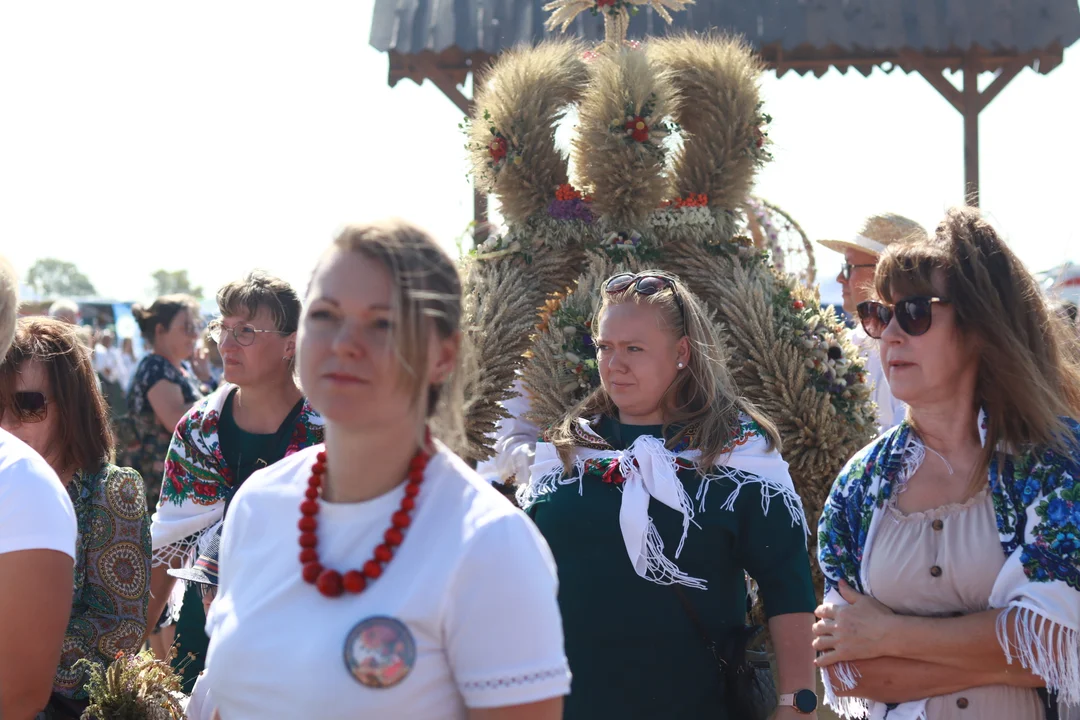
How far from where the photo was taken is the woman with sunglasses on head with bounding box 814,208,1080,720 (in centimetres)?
197

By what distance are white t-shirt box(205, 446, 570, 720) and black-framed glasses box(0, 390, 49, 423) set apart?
4.96 feet

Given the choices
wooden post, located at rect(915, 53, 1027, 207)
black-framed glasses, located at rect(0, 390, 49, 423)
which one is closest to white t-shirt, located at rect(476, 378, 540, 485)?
black-framed glasses, located at rect(0, 390, 49, 423)

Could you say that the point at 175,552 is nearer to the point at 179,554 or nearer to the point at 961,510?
the point at 179,554

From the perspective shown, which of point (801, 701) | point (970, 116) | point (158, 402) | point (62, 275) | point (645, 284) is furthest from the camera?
point (62, 275)

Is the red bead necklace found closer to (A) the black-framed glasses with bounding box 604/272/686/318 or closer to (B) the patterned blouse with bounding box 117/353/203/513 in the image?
(A) the black-framed glasses with bounding box 604/272/686/318

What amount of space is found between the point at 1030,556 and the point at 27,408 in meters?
2.45

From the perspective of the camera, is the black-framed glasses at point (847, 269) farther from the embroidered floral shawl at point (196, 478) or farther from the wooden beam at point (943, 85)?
the wooden beam at point (943, 85)

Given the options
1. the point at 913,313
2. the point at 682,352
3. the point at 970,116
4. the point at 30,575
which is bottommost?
the point at 30,575

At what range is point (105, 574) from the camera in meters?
2.53

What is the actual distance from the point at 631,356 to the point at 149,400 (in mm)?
3325

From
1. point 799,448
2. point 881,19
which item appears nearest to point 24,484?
point 799,448

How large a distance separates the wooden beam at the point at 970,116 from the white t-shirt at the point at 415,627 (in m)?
6.33

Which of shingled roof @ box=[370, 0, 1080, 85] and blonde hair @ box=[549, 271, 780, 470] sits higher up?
shingled roof @ box=[370, 0, 1080, 85]

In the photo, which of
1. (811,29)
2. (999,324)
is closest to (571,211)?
(999,324)
